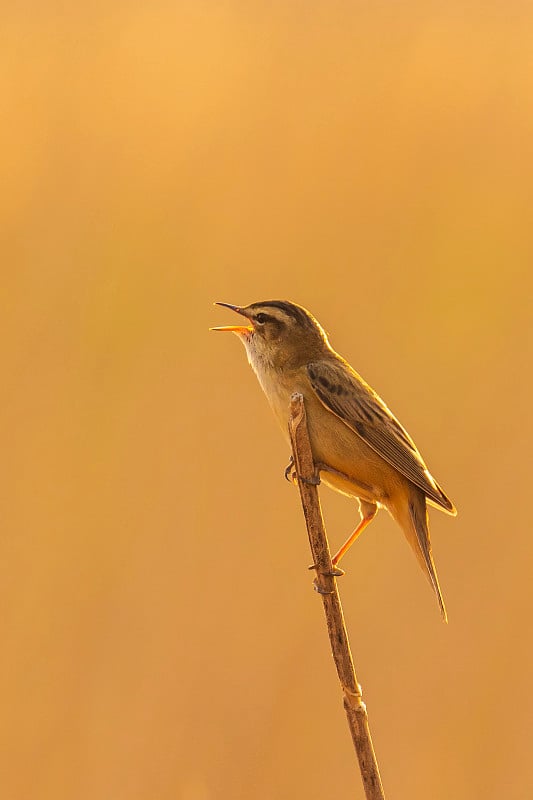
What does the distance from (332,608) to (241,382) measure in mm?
1838

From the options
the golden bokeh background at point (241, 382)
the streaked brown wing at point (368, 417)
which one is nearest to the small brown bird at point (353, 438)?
the streaked brown wing at point (368, 417)

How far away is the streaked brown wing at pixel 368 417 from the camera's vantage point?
292 centimetres

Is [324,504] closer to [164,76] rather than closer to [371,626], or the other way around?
[371,626]

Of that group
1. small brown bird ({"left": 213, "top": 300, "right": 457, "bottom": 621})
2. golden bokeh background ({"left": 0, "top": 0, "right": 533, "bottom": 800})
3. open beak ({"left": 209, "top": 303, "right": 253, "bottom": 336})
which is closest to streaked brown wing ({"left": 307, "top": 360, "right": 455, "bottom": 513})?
small brown bird ({"left": 213, "top": 300, "right": 457, "bottom": 621})

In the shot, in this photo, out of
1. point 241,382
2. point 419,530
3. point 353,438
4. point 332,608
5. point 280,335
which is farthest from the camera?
point 241,382

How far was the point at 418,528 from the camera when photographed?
2.86 m

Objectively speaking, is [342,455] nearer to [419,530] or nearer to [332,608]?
[419,530]

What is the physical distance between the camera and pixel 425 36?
15.9 ft

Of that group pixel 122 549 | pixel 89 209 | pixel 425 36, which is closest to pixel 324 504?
pixel 122 549

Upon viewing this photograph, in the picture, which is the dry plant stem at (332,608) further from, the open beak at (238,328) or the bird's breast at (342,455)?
the open beak at (238,328)

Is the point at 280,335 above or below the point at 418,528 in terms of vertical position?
above

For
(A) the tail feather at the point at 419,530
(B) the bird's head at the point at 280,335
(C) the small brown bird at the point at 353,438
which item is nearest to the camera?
(A) the tail feather at the point at 419,530

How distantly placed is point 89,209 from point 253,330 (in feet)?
4.62

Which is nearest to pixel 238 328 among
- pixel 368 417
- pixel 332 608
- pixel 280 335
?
pixel 280 335
